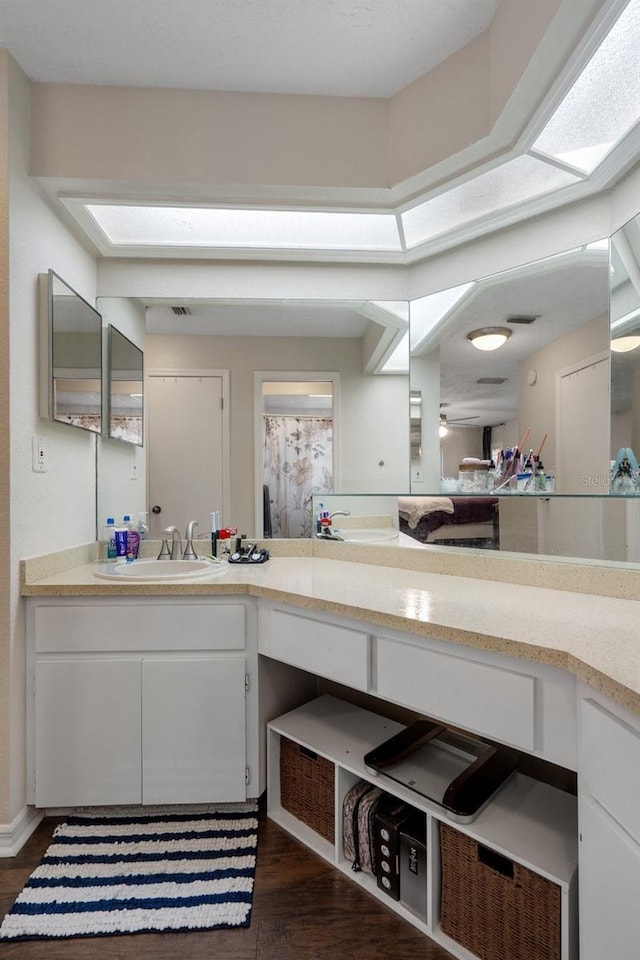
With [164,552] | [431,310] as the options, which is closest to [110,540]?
[164,552]

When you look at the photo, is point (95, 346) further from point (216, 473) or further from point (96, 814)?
point (96, 814)

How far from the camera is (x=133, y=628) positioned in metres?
1.68

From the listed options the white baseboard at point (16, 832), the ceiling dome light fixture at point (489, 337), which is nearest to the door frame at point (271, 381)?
the ceiling dome light fixture at point (489, 337)

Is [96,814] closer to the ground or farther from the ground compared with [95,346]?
closer to the ground

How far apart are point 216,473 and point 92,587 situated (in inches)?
30.1

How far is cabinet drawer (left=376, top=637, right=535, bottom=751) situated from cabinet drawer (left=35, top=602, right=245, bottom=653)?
60 cm

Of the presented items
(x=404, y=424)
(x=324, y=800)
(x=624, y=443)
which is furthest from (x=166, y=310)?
(x=324, y=800)

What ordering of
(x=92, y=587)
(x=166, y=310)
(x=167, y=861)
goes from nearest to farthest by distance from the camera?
(x=167, y=861)
(x=92, y=587)
(x=166, y=310)


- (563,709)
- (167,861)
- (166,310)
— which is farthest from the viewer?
(166,310)

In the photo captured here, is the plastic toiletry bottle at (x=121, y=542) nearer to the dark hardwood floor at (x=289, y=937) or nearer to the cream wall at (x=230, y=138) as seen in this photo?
the dark hardwood floor at (x=289, y=937)

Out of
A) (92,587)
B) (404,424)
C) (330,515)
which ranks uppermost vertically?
(404,424)

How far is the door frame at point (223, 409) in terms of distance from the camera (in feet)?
7.22

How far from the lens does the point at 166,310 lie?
7.23ft

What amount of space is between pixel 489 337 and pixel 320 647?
51.7 inches
